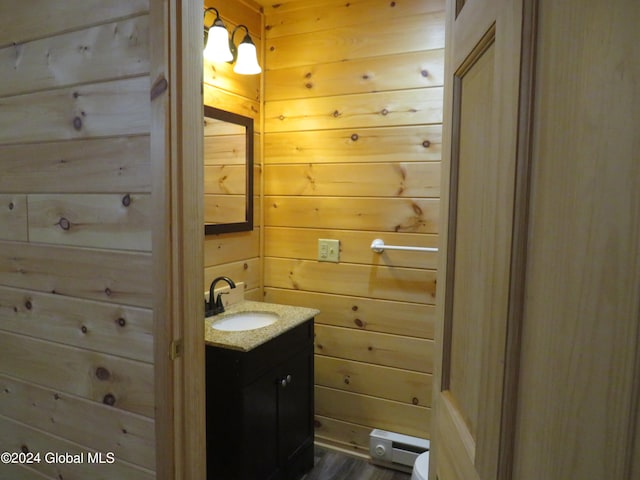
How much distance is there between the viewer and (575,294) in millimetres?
434

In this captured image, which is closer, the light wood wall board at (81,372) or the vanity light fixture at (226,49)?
the light wood wall board at (81,372)

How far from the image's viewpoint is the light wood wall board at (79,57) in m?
1.10

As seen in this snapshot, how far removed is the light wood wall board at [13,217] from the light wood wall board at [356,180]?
135cm

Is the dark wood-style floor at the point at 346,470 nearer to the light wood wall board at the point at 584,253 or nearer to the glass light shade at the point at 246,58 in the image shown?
the light wood wall board at the point at 584,253

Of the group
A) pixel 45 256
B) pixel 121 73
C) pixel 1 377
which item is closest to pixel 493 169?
pixel 121 73

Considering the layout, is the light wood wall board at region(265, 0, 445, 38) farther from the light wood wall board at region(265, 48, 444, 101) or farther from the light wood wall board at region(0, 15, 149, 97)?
the light wood wall board at region(0, 15, 149, 97)

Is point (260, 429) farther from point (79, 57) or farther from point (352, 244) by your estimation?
point (79, 57)

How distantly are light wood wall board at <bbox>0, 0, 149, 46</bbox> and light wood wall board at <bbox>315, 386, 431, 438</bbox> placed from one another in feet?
6.84

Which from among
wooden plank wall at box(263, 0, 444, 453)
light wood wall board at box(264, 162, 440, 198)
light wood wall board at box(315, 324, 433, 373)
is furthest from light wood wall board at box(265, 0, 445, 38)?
light wood wall board at box(315, 324, 433, 373)

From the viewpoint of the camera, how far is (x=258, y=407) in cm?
181

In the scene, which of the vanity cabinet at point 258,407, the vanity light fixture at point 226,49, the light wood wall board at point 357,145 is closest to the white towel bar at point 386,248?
the light wood wall board at point 357,145

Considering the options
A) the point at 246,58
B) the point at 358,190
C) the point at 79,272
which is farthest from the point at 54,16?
the point at 358,190

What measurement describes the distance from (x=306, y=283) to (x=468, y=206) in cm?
176

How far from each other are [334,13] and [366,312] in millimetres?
1611
